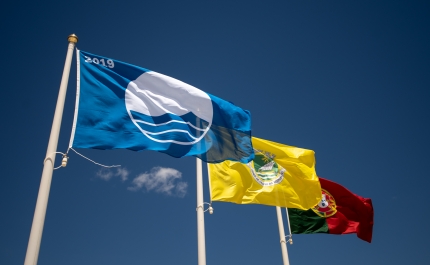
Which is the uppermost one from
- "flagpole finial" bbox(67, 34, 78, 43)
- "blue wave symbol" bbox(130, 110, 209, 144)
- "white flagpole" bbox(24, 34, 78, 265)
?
"flagpole finial" bbox(67, 34, 78, 43)

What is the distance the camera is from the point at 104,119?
32.7ft

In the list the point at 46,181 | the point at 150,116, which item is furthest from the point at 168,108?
the point at 46,181

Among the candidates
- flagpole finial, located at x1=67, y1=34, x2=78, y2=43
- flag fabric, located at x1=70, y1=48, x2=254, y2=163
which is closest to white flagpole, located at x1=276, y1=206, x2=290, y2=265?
flag fabric, located at x1=70, y1=48, x2=254, y2=163

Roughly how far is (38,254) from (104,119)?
365cm

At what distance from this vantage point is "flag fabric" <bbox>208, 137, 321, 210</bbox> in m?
14.7

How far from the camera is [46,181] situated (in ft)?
26.2

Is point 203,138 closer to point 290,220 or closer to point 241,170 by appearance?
point 241,170

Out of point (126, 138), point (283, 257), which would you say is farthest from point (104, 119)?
point (283, 257)

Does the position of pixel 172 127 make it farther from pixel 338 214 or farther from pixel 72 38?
pixel 338 214

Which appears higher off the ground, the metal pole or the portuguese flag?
the portuguese flag

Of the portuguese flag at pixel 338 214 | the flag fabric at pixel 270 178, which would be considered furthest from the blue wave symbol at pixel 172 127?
the portuguese flag at pixel 338 214

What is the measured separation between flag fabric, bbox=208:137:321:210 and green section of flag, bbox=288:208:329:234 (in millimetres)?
2487

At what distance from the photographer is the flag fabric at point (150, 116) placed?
978 cm

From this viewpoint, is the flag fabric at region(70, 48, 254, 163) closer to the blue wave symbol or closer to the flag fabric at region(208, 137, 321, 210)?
the blue wave symbol
